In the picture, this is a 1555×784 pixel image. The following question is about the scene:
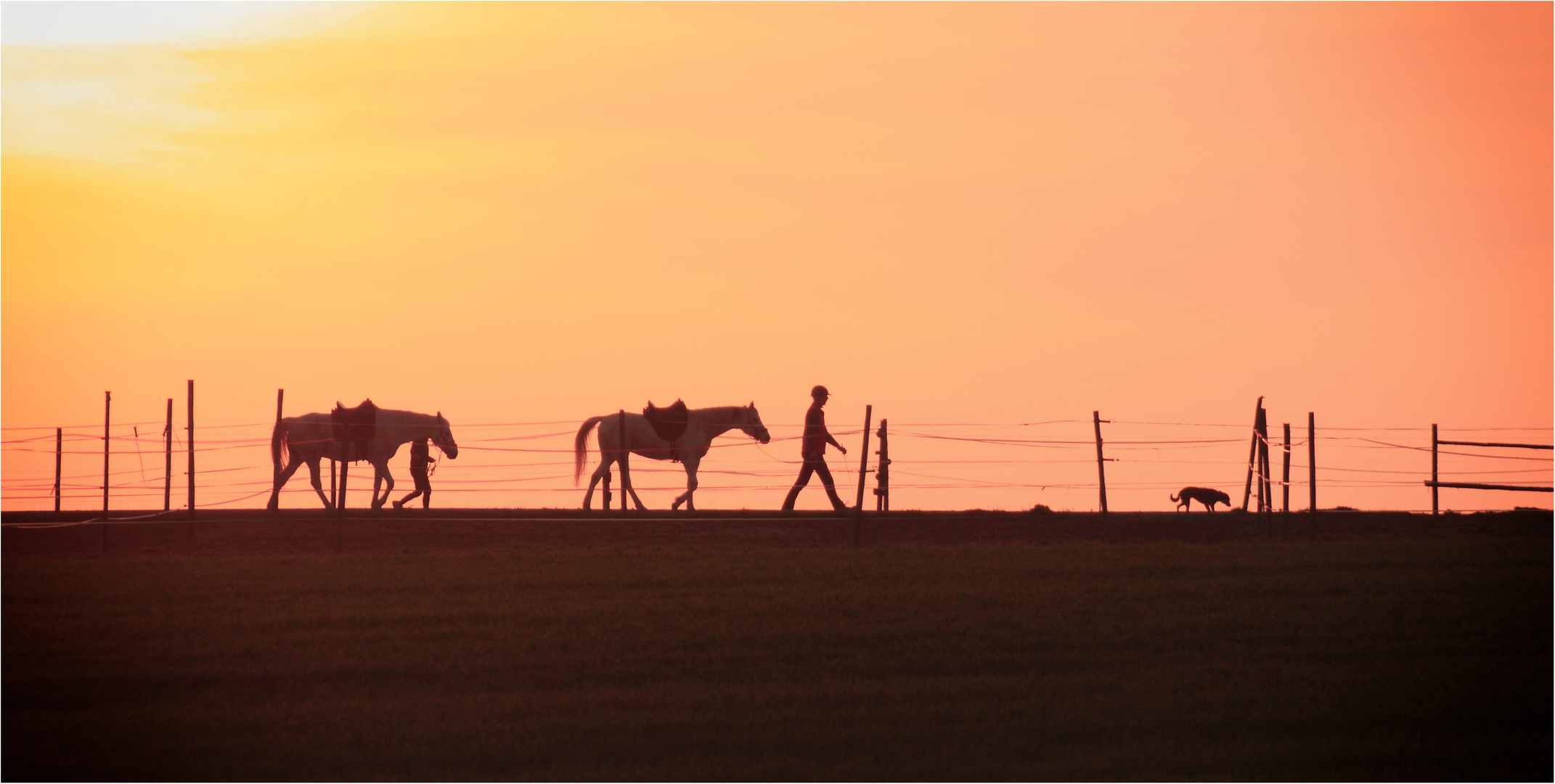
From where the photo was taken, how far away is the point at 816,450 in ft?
54.5

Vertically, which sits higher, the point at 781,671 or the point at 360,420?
Answer: the point at 360,420

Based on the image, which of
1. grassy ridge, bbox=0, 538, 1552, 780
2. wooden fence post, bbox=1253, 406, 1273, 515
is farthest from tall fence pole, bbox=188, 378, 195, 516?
wooden fence post, bbox=1253, 406, 1273, 515

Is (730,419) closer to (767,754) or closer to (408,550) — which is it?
(408,550)

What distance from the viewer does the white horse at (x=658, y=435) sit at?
18672 millimetres

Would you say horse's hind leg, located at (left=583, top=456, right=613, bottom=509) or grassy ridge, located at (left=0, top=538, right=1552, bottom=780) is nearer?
grassy ridge, located at (left=0, top=538, right=1552, bottom=780)

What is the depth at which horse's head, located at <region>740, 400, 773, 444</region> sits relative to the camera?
61.8ft

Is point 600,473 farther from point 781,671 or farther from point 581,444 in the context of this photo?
point 781,671

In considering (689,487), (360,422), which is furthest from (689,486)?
(360,422)

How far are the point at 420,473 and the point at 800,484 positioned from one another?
551 centimetres

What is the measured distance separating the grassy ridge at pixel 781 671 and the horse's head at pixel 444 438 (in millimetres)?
7790

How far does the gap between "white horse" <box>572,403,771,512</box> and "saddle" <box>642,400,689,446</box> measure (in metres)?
0.05

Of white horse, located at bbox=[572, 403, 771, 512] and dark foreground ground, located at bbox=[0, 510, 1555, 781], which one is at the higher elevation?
white horse, located at bbox=[572, 403, 771, 512]

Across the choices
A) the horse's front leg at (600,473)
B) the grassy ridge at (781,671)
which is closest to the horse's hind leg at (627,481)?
the horse's front leg at (600,473)

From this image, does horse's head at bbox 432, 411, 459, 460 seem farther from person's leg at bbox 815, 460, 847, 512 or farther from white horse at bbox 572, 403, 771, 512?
person's leg at bbox 815, 460, 847, 512
